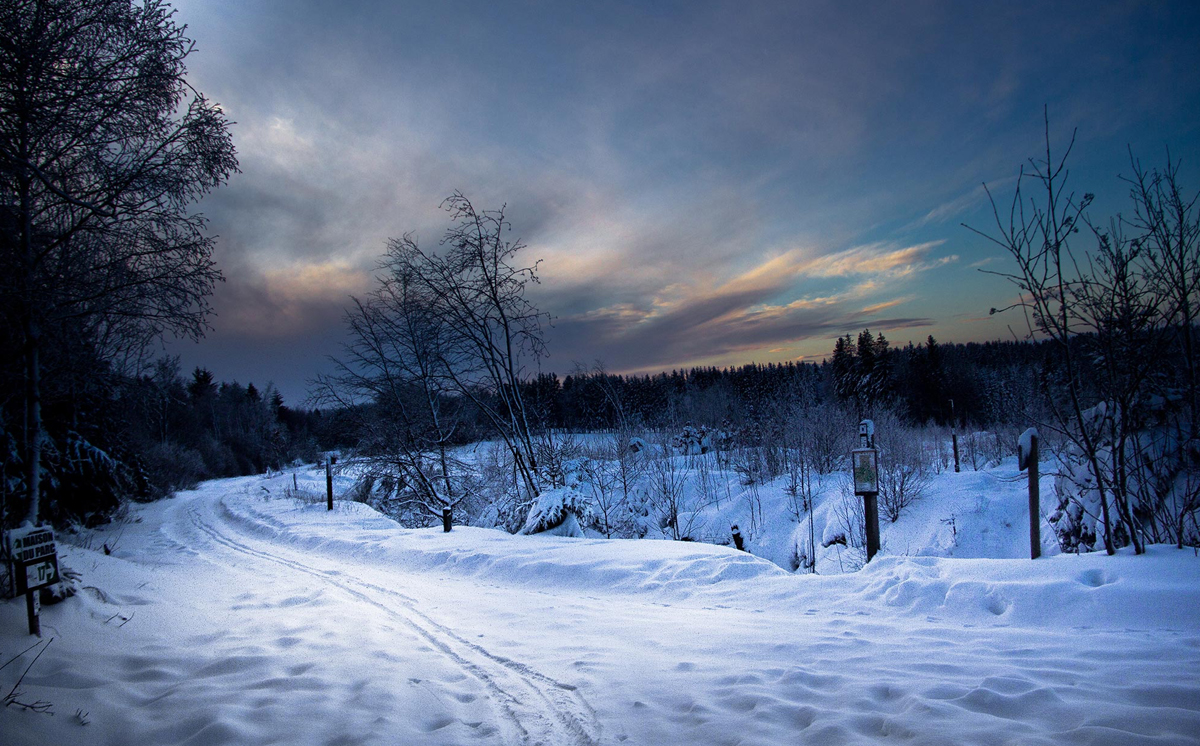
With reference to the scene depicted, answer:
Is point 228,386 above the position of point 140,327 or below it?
above

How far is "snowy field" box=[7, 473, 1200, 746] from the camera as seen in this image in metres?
2.85

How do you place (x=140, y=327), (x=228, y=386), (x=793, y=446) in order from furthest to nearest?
1. (x=228, y=386)
2. (x=793, y=446)
3. (x=140, y=327)

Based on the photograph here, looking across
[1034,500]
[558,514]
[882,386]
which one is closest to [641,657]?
[1034,500]

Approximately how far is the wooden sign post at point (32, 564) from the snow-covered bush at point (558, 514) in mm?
7390

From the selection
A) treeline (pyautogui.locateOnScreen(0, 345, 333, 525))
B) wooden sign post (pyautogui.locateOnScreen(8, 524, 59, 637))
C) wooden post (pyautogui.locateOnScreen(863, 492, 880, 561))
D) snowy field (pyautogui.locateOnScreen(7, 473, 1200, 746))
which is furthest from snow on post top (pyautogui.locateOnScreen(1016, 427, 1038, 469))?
treeline (pyautogui.locateOnScreen(0, 345, 333, 525))

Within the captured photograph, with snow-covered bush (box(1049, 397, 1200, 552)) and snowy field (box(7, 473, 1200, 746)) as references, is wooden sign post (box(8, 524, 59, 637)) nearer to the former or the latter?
snowy field (box(7, 473, 1200, 746))

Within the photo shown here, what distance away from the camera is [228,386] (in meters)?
82.0

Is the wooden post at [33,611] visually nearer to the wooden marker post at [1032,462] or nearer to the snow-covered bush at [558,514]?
the snow-covered bush at [558,514]

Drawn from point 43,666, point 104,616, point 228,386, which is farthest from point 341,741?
point 228,386

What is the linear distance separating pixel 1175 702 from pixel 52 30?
37.2ft

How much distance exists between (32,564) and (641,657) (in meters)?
4.87

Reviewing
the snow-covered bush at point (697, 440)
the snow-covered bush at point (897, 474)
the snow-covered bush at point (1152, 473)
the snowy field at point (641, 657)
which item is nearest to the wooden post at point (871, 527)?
the snowy field at point (641, 657)

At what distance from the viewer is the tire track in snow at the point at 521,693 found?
2.99 m

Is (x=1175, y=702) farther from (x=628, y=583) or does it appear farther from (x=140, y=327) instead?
(x=140, y=327)
